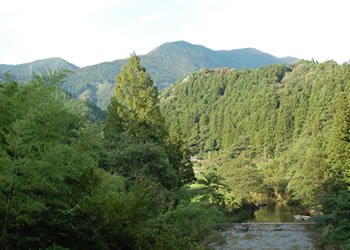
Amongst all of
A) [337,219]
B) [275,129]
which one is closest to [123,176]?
[337,219]

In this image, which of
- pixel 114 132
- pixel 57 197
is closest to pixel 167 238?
pixel 57 197

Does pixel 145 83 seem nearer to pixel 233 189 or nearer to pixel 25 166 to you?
pixel 25 166

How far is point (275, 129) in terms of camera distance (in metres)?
65.9

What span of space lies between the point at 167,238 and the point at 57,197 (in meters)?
1.89

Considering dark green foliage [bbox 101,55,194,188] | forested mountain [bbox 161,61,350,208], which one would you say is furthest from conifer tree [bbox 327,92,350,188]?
dark green foliage [bbox 101,55,194,188]

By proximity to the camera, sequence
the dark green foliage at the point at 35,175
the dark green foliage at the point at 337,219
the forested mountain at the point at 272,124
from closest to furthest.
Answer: the dark green foliage at the point at 35,175, the dark green foliage at the point at 337,219, the forested mountain at the point at 272,124

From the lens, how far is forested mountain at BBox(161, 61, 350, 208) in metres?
28.4

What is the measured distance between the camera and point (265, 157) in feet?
205

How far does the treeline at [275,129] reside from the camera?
27.1 m

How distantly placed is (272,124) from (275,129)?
5.43ft

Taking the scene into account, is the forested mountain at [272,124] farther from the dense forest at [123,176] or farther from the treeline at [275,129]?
the dense forest at [123,176]

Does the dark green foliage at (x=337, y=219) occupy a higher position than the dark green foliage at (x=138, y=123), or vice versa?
the dark green foliage at (x=138, y=123)

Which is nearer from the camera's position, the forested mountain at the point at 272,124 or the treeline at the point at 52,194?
the treeline at the point at 52,194

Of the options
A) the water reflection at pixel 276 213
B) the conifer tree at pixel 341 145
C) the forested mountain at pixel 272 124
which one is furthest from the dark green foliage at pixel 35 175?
the water reflection at pixel 276 213
